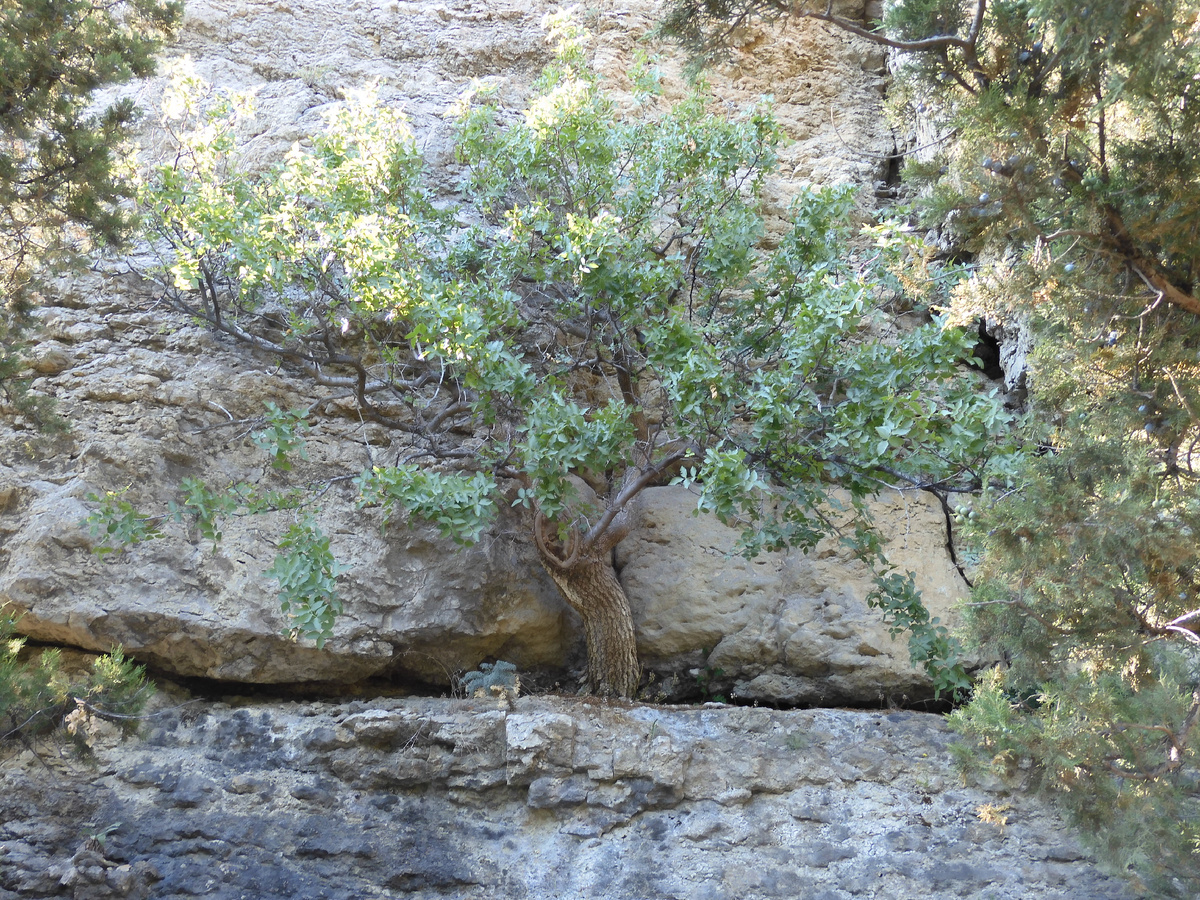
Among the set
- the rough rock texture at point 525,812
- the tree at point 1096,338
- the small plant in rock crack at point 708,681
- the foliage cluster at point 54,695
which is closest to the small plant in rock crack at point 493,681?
the rough rock texture at point 525,812

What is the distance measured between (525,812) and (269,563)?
7.43 feet

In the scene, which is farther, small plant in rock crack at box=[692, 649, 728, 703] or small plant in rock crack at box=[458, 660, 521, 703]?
small plant in rock crack at box=[692, 649, 728, 703]

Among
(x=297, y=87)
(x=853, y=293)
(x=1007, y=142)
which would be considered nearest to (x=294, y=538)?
(x=853, y=293)

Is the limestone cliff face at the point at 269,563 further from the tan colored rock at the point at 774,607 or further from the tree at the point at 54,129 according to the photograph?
the tree at the point at 54,129

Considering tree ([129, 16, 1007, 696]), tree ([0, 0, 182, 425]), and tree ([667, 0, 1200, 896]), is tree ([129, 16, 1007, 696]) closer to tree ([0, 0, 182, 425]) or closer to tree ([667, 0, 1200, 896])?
tree ([0, 0, 182, 425])

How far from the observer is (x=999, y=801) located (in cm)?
508

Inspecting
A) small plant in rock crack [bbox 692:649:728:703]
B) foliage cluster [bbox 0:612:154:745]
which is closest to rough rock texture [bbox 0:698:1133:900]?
foliage cluster [bbox 0:612:154:745]

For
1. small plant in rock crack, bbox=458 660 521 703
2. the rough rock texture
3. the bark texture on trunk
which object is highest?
the bark texture on trunk

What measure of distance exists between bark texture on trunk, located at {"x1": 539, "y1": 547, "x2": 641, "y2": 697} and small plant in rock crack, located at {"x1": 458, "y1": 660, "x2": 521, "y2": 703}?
55cm

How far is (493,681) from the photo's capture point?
5.83m

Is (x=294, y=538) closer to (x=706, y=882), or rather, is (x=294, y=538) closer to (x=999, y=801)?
(x=706, y=882)

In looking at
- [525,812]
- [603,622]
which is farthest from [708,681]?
[525,812]

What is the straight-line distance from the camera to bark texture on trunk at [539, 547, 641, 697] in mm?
6117

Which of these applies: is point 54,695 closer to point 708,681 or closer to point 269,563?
point 269,563
